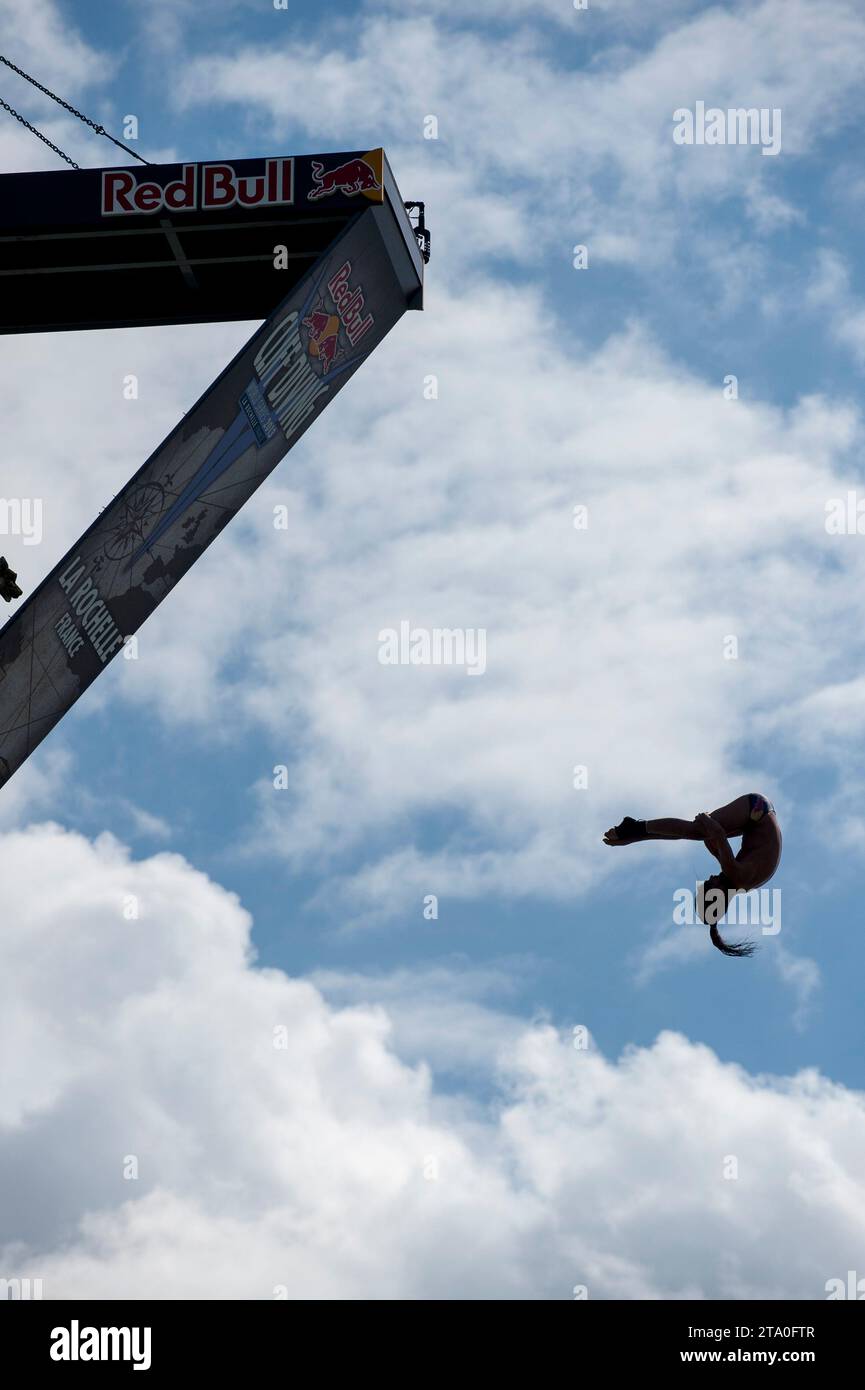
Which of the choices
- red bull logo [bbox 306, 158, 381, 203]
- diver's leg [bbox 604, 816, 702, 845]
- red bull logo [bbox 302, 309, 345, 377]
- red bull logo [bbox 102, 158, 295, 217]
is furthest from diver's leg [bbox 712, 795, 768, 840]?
red bull logo [bbox 102, 158, 295, 217]

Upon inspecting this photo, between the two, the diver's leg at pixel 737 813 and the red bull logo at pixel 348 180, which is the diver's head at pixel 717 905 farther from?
the red bull logo at pixel 348 180

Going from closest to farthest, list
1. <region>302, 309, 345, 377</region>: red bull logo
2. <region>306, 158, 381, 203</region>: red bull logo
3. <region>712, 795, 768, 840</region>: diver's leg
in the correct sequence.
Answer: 1. <region>712, 795, 768, 840</region>: diver's leg
2. <region>306, 158, 381, 203</region>: red bull logo
3. <region>302, 309, 345, 377</region>: red bull logo

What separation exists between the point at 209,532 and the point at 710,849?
16.0 metres

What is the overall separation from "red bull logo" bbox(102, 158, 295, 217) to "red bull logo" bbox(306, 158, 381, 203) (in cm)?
63

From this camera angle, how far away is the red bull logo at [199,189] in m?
34.9

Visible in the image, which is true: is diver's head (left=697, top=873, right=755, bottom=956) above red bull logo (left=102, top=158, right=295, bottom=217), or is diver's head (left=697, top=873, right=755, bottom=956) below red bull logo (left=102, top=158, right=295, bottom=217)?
below

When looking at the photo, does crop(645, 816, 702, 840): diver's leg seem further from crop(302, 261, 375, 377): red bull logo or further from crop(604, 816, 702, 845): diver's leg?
crop(302, 261, 375, 377): red bull logo

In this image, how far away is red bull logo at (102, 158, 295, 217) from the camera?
3488cm

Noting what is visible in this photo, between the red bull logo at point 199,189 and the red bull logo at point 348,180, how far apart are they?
2.08ft

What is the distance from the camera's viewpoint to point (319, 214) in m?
34.9

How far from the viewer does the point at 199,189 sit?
115 ft

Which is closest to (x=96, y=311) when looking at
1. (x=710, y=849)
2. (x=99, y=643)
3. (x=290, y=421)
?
(x=290, y=421)

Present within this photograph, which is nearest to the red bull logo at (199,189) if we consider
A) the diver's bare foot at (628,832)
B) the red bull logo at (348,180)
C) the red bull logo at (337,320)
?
the red bull logo at (348,180)
